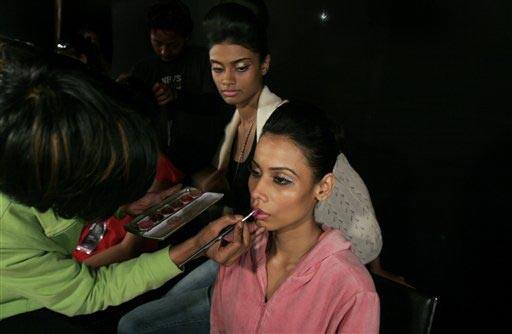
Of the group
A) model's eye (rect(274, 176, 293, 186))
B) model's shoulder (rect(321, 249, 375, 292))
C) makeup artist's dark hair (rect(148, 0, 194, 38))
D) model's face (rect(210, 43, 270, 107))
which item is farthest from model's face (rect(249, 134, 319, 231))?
makeup artist's dark hair (rect(148, 0, 194, 38))

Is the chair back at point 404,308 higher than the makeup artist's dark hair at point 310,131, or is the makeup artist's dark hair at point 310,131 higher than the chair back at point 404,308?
the makeup artist's dark hair at point 310,131

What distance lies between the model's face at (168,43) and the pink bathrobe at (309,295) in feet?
4.20

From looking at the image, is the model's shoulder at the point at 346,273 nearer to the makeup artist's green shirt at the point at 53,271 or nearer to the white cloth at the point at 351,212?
the white cloth at the point at 351,212

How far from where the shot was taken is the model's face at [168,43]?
2.12m

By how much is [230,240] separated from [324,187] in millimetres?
257

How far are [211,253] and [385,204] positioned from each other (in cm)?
106

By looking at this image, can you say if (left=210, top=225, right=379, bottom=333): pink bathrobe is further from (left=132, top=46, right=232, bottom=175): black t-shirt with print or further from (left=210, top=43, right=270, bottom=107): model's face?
Answer: (left=132, top=46, right=232, bottom=175): black t-shirt with print

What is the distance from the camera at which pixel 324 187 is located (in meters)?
1.08

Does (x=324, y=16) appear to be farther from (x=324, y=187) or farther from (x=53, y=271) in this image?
(x=53, y=271)

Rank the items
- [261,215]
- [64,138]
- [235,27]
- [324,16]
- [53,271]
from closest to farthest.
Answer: [64,138]
[53,271]
[261,215]
[235,27]
[324,16]

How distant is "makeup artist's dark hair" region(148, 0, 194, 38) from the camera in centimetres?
206

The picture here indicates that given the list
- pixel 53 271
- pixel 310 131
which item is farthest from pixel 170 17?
pixel 53 271

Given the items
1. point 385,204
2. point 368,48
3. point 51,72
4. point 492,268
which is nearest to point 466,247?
point 492,268

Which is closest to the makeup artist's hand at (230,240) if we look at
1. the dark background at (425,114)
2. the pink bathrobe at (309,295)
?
the pink bathrobe at (309,295)
